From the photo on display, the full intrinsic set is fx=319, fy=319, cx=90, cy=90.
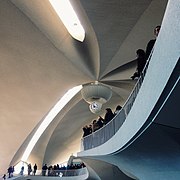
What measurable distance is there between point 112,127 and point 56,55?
8584 mm

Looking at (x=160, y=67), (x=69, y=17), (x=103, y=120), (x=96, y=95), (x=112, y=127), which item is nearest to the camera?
(x=160, y=67)

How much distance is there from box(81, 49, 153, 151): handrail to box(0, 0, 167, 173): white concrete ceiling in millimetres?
4462

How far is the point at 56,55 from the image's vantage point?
57.3 ft

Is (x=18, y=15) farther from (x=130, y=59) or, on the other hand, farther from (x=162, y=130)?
(x=162, y=130)

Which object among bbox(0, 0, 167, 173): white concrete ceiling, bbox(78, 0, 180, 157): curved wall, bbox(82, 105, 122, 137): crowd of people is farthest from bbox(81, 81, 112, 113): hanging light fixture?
bbox(78, 0, 180, 157): curved wall

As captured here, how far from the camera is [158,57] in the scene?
4.54 metres

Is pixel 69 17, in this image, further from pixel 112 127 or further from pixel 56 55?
pixel 112 127

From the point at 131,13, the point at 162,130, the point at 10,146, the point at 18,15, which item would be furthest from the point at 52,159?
the point at 162,130

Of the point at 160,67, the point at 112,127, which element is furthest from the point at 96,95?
the point at 160,67

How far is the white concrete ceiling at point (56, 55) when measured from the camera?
1286 cm

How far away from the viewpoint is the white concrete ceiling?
12.9 m

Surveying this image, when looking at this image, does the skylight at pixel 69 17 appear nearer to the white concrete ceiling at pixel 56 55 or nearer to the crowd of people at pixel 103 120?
the white concrete ceiling at pixel 56 55

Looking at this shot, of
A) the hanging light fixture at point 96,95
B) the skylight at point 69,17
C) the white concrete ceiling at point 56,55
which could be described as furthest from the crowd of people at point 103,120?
the skylight at point 69,17

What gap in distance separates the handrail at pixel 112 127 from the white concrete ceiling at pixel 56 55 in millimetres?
4462
